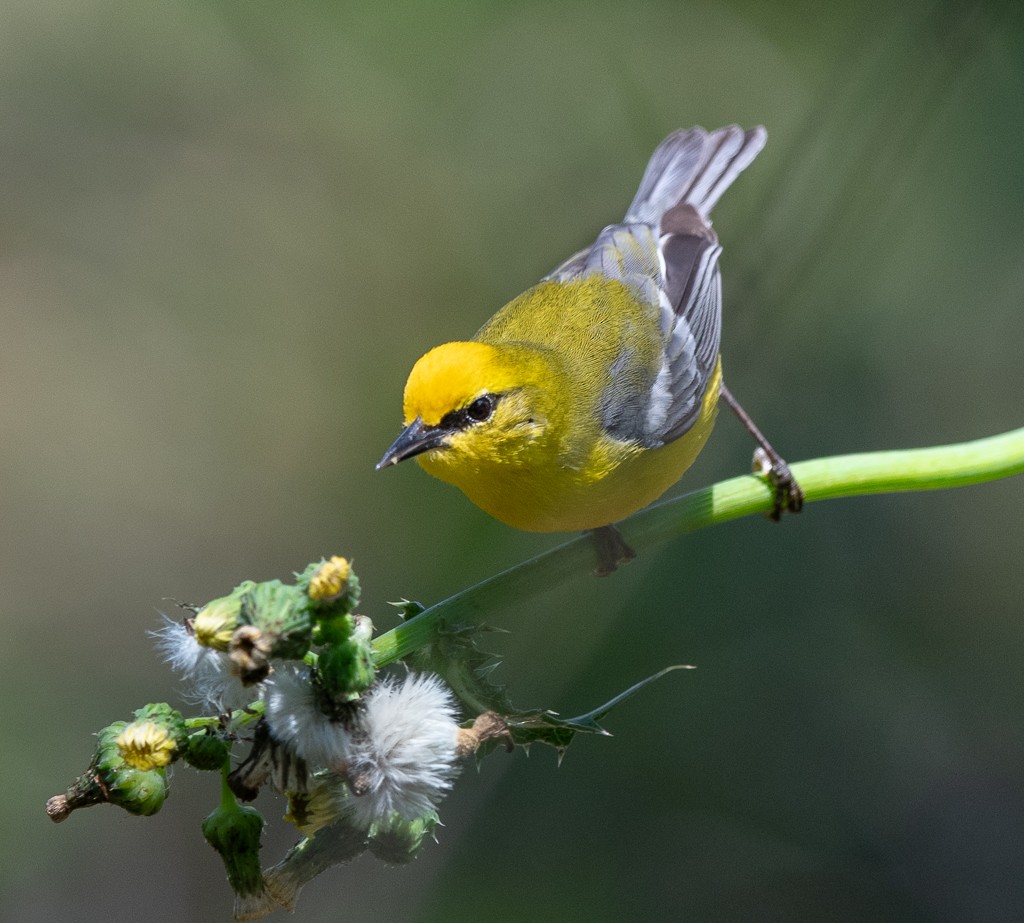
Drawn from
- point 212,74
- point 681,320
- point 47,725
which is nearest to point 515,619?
point 681,320

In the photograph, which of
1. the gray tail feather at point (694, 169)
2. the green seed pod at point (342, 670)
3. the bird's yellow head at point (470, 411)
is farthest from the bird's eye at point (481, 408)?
the gray tail feather at point (694, 169)

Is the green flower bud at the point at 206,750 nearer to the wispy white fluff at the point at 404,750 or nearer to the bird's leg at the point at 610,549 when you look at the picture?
the wispy white fluff at the point at 404,750

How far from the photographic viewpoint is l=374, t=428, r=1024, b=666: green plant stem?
2971 millimetres

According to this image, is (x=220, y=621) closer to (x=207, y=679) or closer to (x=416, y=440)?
(x=207, y=679)

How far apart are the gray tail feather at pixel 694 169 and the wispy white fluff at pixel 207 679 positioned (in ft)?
13.3

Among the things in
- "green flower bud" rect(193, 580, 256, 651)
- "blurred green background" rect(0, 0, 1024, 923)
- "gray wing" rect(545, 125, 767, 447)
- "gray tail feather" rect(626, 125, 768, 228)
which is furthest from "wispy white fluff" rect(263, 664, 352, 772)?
"gray tail feather" rect(626, 125, 768, 228)

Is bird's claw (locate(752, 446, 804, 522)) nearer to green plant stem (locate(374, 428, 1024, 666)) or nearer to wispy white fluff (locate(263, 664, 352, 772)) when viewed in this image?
green plant stem (locate(374, 428, 1024, 666))

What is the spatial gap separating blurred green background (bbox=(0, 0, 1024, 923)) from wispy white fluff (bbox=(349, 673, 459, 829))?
3.16m

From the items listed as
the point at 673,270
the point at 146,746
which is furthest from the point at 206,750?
the point at 673,270

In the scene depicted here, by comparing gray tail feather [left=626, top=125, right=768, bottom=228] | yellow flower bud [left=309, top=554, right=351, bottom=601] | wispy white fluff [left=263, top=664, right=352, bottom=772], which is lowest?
wispy white fluff [left=263, top=664, right=352, bottom=772]

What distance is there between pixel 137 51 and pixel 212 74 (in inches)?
22.4

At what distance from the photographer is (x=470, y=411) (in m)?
3.63

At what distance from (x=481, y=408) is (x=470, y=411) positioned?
5 centimetres

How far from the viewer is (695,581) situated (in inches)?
243
